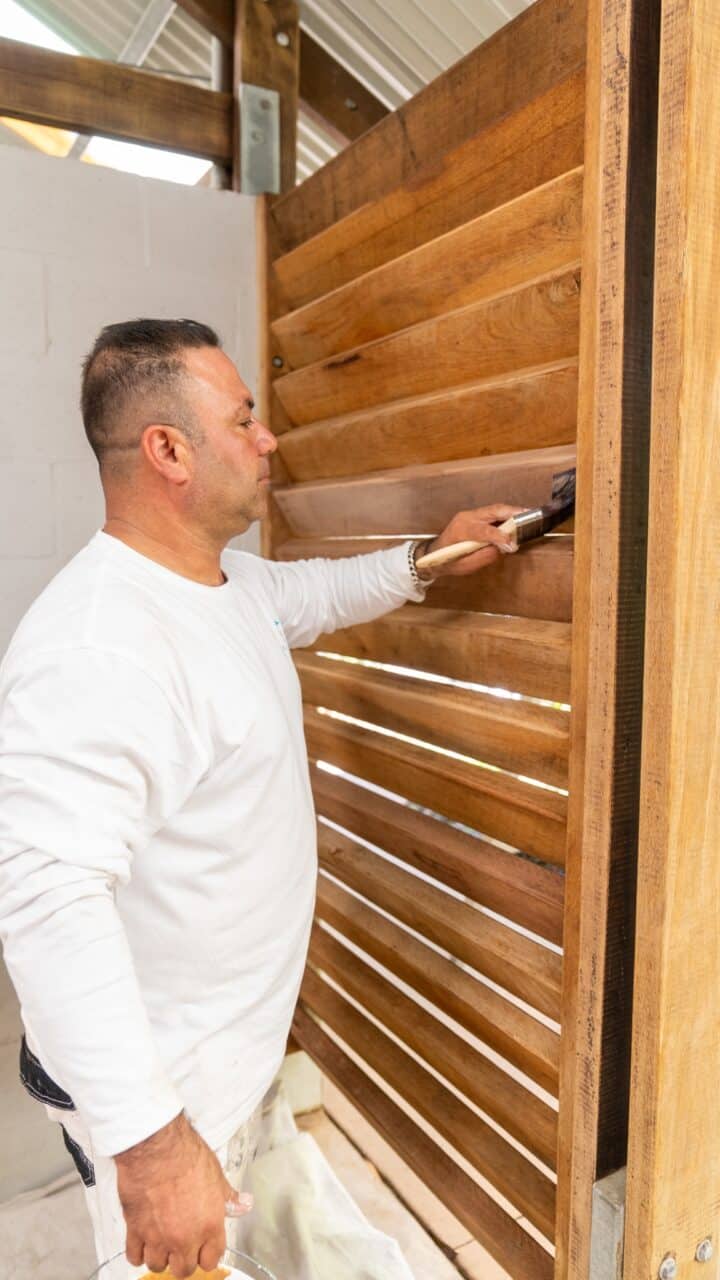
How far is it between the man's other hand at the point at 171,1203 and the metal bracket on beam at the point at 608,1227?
46cm

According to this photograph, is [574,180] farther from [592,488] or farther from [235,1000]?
[235,1000]

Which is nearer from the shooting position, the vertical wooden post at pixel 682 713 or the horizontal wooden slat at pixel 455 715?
the vertical wooden post at pixel 682 713

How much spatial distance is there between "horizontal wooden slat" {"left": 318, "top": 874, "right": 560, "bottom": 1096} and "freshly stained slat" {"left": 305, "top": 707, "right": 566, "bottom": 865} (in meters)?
0.27

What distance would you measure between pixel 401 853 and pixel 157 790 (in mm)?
755

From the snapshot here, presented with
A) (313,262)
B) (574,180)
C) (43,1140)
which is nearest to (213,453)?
(574,180)

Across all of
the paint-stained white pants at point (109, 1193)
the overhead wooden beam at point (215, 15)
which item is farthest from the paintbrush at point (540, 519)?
the overhead wooden beam at point (215, 15)

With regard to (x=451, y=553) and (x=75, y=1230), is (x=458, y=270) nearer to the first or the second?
(x=451, y=553)

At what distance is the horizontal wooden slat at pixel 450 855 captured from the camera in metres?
1.42

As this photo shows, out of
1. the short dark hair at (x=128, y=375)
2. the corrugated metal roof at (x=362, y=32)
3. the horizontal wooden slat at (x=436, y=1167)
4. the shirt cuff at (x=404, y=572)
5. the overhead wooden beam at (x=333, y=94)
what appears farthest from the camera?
the overhead wooden beam at (x=333, y=94)

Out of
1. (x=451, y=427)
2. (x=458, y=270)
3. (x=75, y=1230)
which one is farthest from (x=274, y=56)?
(x=75, y=1230)

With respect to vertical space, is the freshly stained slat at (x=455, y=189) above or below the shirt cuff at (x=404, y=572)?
above

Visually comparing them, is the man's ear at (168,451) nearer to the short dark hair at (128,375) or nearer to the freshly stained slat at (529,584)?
the short dark hair at (128,375)

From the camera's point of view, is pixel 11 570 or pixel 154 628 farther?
pixel 11 570

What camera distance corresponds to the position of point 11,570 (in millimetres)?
2037
